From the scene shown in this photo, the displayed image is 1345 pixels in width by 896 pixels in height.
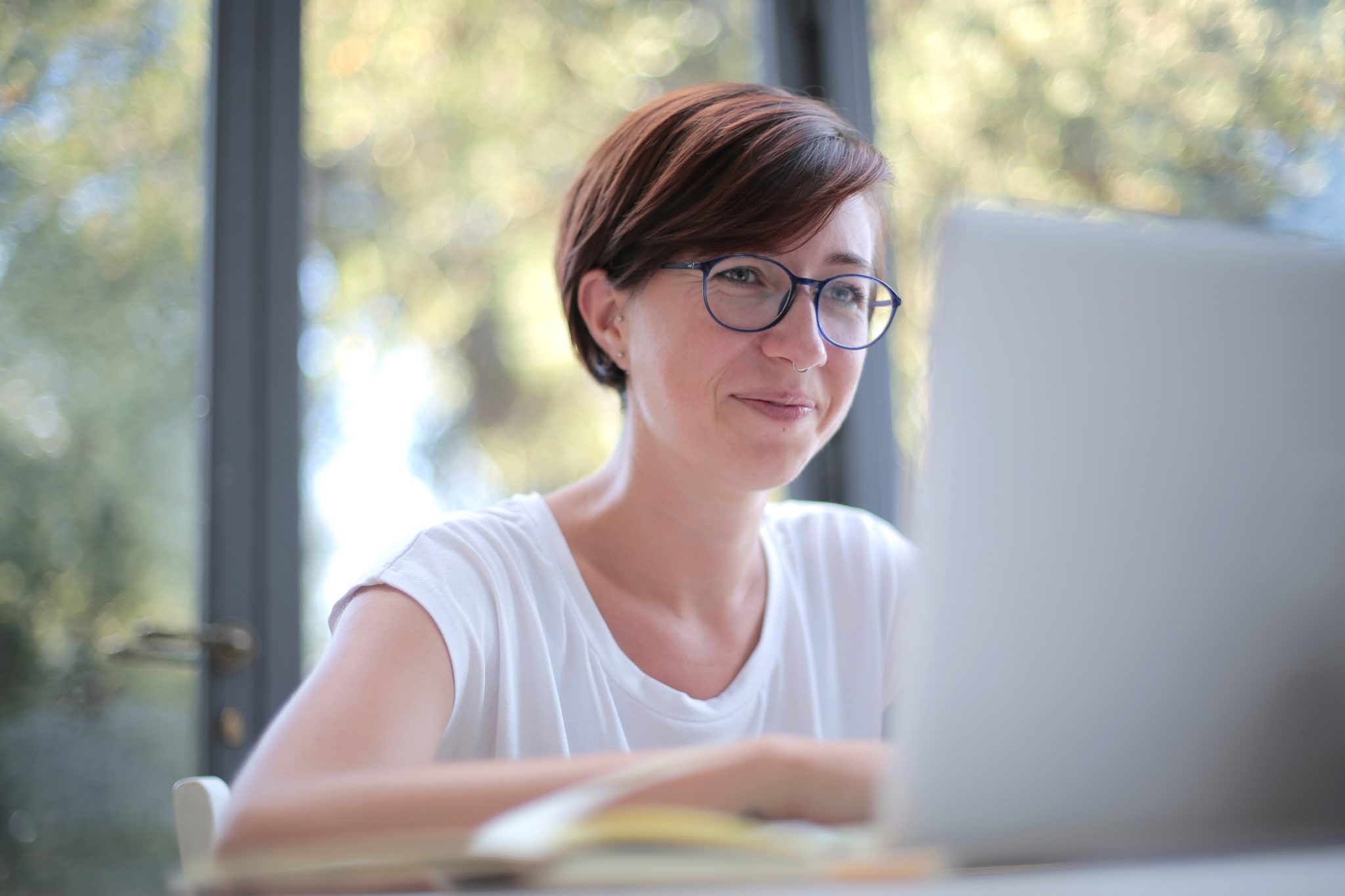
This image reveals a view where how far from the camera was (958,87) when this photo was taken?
90.7 inches

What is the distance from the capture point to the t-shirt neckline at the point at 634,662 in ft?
3.92

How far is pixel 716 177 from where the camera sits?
1.23 m

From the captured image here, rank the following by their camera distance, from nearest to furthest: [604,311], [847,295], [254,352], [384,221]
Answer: [847,295] → [604,311] → [254,352] → [384,221]

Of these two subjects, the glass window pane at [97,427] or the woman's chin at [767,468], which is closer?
the woman's chin at [767,468]

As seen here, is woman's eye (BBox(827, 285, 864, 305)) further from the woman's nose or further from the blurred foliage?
the blurred foliage

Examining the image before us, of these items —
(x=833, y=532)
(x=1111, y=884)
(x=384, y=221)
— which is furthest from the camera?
(x=384, y=221)

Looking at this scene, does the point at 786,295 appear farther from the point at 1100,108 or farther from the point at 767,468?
the point at 1100,108

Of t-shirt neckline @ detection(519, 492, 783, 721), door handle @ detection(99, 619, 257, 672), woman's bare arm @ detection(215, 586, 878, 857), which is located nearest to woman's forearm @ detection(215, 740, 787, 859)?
woman's bare arm @ detection(215, 586, 878, 857)

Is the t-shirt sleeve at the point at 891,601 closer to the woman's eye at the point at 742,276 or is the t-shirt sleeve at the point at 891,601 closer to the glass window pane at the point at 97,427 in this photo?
the woman's eye at the point at 742,276

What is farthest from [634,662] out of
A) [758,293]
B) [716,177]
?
[716,177]

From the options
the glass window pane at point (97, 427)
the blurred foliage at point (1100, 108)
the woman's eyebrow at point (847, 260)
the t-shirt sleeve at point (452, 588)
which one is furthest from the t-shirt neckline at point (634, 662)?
the glass window pane at point (97, 427)

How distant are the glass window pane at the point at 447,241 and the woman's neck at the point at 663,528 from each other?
709mm

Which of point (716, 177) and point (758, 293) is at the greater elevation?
point (716, 177)

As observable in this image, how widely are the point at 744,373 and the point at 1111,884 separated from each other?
887 millimetres
